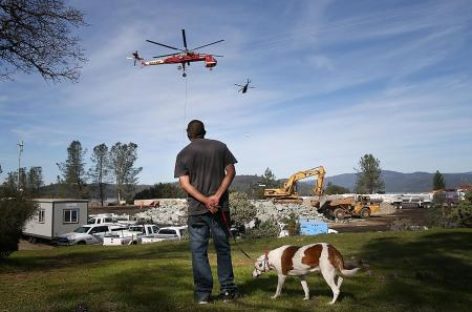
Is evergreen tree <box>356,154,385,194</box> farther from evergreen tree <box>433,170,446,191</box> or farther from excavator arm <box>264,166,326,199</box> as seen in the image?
excavator arm <box>264,166,326,199</box>

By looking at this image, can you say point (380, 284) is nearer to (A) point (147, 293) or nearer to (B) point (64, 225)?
(A) point (147, 293)

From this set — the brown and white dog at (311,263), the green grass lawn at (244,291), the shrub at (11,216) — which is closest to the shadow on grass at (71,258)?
the shrub at (11,216)

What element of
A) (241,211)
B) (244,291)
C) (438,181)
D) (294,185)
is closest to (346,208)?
(294,185)

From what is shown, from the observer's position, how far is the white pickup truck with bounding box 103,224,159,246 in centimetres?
3046

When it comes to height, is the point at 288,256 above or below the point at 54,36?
below

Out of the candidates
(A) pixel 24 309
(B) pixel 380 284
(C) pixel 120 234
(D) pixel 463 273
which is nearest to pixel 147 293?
(A) pixel 24 309

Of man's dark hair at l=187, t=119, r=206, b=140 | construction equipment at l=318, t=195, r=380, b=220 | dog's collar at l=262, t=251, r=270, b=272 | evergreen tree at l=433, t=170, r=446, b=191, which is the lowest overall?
dog's collar at l=262, t=251, r=270, b=272

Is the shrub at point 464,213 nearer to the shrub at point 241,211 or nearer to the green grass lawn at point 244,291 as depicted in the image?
the shrub at point 241,211

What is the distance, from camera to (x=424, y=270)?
35.6ft

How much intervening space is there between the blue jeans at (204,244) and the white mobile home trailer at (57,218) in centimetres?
3203

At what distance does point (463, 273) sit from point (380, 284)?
10.9ft

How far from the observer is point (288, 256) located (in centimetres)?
682

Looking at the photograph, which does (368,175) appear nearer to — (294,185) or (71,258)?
(294,185)

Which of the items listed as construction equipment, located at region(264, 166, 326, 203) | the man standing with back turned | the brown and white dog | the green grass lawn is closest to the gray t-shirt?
the man standing with back turned
